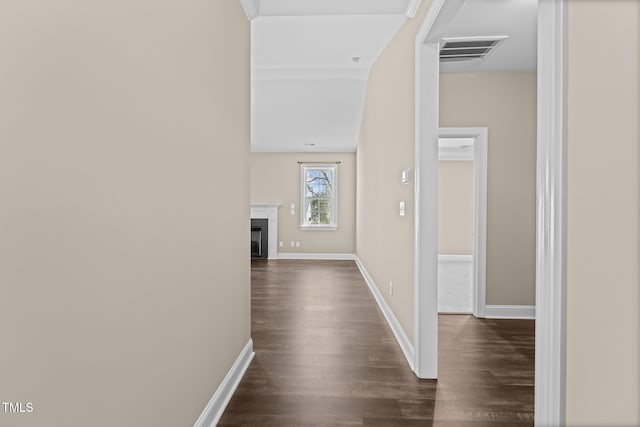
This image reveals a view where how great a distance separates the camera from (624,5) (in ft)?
2.31

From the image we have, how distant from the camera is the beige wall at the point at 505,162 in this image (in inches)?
154

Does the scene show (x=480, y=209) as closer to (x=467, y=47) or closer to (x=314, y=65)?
(x=467, y=47)

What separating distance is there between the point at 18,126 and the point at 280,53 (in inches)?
158

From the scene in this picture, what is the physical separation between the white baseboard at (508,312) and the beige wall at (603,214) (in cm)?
336

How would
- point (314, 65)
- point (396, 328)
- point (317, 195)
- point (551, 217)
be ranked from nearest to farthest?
point (551, 217) < point (396, 328) < point (314, 65) < point (317, 195)

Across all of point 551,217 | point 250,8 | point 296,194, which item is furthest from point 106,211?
point 296,194

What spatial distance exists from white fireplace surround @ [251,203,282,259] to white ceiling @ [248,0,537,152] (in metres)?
1.59

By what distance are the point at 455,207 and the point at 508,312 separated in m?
5.41

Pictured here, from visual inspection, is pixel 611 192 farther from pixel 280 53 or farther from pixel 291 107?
pixel 291 107

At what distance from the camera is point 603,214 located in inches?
29.8

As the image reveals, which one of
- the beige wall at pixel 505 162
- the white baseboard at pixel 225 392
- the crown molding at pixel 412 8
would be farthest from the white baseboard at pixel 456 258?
the white baseboard at pixel 225 392

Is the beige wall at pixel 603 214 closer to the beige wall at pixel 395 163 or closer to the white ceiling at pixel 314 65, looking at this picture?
the beige wall at pixel 395 163


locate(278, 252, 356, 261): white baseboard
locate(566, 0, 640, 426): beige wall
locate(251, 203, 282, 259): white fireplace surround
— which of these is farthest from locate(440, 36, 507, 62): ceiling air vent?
locate(251, 203, 282, 259): white fireplace surround

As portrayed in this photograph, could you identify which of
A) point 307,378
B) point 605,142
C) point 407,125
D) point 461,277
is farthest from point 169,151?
point 461,277
